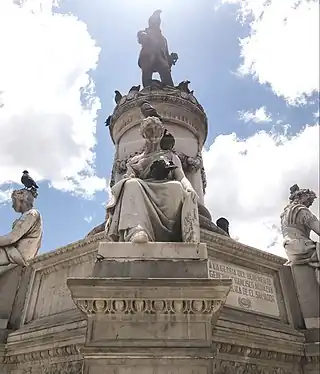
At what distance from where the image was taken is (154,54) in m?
14.3

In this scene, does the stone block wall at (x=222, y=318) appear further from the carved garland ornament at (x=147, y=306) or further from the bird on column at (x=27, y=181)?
the bird on column at (x=27, y=181)

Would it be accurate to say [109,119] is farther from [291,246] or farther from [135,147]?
[291,246]

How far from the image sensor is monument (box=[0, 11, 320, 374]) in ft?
13.6

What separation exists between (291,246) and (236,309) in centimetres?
213

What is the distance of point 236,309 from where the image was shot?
6742 mm

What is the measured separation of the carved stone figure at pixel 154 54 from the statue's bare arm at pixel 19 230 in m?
6.67

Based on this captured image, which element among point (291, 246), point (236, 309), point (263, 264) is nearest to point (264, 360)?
point (236, 309)

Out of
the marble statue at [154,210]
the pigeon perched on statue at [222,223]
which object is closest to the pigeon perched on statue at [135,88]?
the pigeon perched on statue at [222,223]

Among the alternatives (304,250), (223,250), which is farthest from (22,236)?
(304,250)

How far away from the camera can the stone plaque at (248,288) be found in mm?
6953

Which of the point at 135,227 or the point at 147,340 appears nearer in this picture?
the point at 147,340

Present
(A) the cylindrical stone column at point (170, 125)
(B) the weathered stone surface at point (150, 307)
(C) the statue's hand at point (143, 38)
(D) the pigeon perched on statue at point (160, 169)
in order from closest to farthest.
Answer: (B) the weathered stone surface at point (150, 307), (D) the pigeon perched on statue at point (160, 169), (A) the cylindrical stone column at point (170, 125), (C) the statue's hand at point (143, 38)

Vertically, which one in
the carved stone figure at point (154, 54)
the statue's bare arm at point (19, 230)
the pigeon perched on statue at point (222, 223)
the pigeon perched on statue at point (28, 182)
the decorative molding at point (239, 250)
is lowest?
the decorative molding at point (239, 250)

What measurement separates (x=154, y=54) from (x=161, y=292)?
11.5 meters
